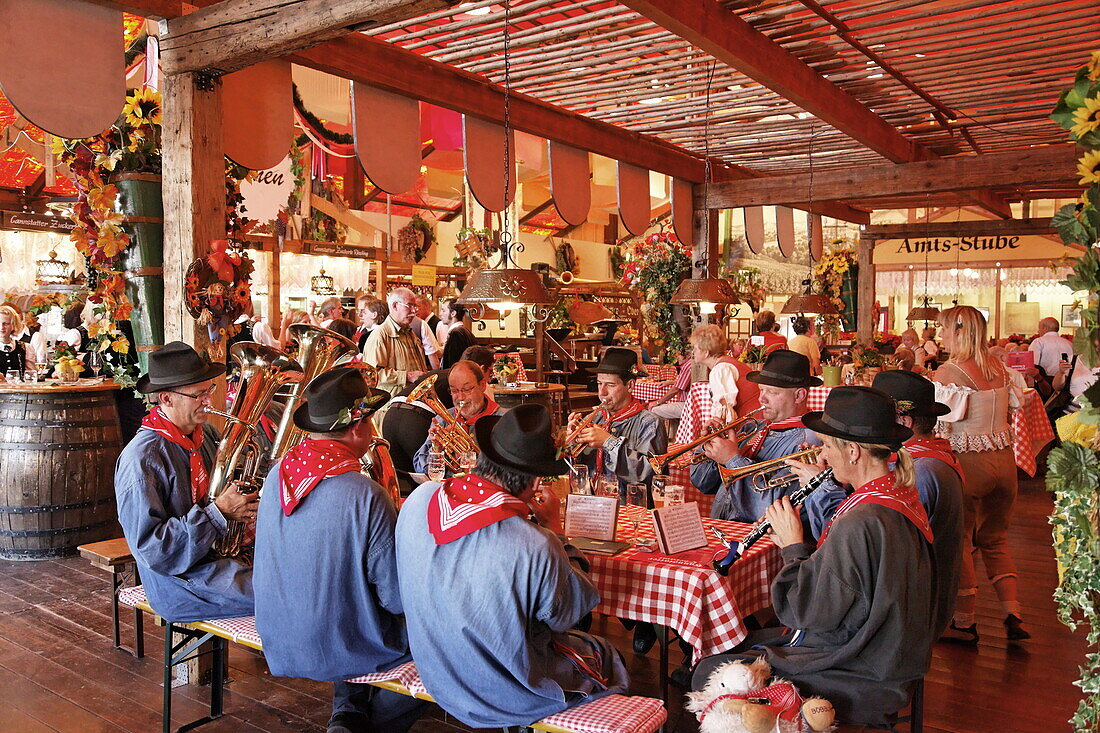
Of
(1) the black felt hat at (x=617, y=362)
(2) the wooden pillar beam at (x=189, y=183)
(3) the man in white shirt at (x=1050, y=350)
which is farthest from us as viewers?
(3) the man in white shirt at (x=1050, y=350)

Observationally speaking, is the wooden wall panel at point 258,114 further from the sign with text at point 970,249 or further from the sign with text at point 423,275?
the sign with text at point 970,249

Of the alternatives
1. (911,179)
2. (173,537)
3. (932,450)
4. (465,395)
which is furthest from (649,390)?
(173,537)

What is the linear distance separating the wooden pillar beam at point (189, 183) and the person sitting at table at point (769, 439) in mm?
2539

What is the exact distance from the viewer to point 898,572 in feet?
8.09

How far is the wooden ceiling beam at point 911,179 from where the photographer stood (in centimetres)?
805

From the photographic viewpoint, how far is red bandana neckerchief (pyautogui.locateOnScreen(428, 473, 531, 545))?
2.40m

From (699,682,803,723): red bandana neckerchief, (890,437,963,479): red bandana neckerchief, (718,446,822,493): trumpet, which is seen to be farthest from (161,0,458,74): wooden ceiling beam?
(699,682,803,723): red bandana neckerchief

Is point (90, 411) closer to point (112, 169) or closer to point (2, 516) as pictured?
point (2, 516)

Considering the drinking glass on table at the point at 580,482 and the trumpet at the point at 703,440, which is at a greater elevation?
the trumpet at the point at 703,440

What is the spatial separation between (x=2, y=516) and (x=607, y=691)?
16.0 ft

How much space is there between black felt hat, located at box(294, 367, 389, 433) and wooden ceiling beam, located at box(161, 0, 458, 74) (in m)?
1.49

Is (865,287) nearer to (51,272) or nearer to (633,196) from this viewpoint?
(633,196)

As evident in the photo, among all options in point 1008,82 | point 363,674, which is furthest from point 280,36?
point 1008,82

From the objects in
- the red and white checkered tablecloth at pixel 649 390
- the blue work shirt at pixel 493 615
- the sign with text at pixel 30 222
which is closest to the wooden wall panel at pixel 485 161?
the red and white checkered tablecloth at pixel 649 390
